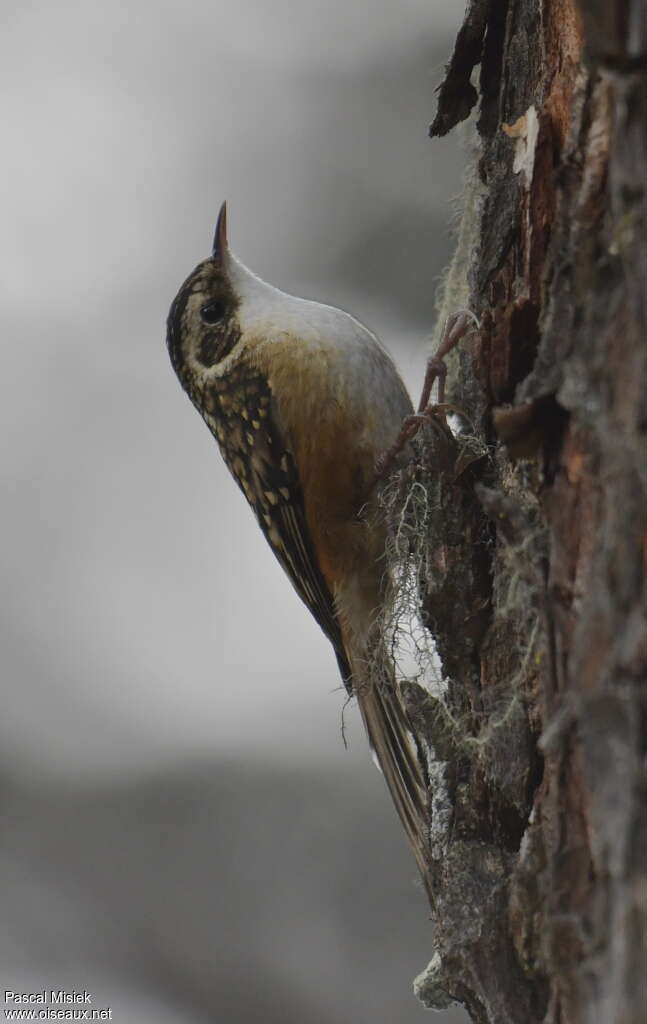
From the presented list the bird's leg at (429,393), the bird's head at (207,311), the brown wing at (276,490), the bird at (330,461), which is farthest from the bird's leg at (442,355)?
the bird's head at (207,311)

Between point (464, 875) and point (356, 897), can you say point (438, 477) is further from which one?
point (356, 897)

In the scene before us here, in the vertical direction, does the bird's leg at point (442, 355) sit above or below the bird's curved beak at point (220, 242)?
below

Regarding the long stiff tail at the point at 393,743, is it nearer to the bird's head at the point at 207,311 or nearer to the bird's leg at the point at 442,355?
the bird's leg at the point at 442,355

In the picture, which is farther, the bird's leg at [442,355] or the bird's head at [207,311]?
the bird's head at [207,311]

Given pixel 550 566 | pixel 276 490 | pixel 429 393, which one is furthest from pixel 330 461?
pixel 550 566

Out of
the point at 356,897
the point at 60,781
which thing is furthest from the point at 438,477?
the point at 60,781

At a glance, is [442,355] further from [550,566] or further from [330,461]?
[550,566]
